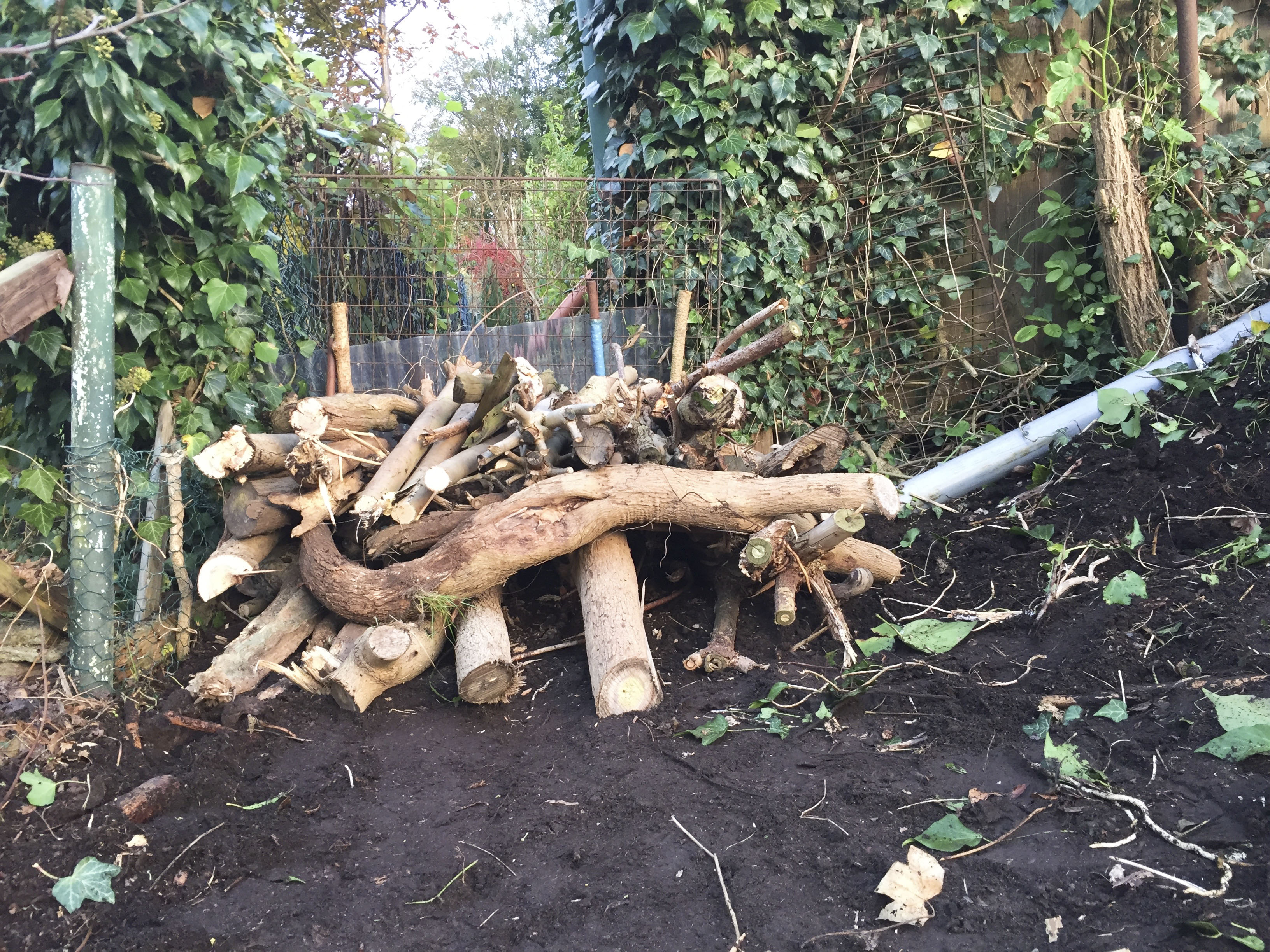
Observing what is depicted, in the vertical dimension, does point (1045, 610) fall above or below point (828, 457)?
below

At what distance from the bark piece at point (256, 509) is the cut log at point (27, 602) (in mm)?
740

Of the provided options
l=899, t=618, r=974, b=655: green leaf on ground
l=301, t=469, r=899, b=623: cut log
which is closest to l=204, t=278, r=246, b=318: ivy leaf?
l=301, t=469, r=899, b=623: cut log

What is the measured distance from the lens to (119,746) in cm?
310

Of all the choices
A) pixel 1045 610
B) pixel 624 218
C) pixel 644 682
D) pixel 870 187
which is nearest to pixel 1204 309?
pixel 870 187

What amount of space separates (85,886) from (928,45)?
6.72m

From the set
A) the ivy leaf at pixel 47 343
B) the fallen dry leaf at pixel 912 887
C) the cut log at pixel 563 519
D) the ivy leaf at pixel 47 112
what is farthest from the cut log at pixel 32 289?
the fallen dry leaf at pixel 912 887

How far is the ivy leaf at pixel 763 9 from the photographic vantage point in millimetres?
5957

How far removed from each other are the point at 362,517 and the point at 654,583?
1.49m

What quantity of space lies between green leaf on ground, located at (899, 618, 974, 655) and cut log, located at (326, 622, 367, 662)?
7.65ft

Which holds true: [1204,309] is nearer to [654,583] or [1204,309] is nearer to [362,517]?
[654,583]

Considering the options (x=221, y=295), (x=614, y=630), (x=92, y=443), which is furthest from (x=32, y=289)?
(x=614, y=630)

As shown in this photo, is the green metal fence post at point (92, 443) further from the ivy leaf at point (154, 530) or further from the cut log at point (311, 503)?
the cut log at point (311, 503)

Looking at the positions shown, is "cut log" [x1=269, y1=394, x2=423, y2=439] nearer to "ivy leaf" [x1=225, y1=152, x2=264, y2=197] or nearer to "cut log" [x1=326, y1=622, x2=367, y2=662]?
"cut log" [x1=326, y1=622, x2=367, y2=662]

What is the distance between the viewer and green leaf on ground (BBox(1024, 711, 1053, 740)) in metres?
2.79
